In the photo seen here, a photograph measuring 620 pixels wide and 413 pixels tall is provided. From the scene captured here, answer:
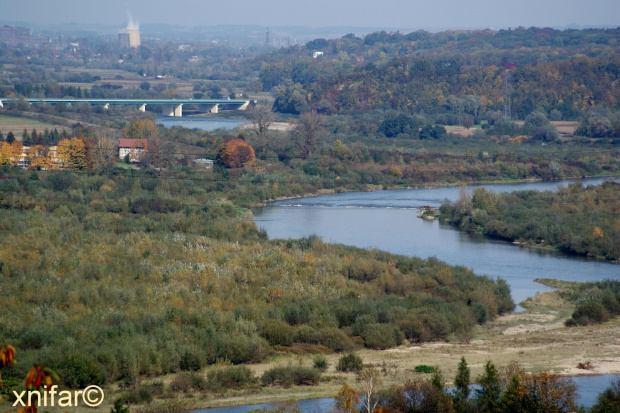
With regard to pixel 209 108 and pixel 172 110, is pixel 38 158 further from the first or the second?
pixel 209 108

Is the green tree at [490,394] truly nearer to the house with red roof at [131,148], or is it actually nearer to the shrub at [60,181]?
the shrub at [60,181]

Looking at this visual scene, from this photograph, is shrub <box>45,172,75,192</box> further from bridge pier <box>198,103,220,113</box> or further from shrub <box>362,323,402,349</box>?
bridge pier <box>198,103,220,113</box>

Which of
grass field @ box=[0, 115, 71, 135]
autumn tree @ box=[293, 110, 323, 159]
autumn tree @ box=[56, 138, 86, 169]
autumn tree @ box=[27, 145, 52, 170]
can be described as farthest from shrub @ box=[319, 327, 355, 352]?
grass field @ box=[0, 115, 71, 135]

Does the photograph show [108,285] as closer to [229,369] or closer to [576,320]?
[229,369]

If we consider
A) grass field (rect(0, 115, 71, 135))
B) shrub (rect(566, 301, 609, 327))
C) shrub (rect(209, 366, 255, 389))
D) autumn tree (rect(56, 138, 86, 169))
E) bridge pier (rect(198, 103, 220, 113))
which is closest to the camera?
shrub (rect(209, 366, 255, 389))

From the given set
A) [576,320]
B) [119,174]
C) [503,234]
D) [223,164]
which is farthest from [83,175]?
[576,320]
